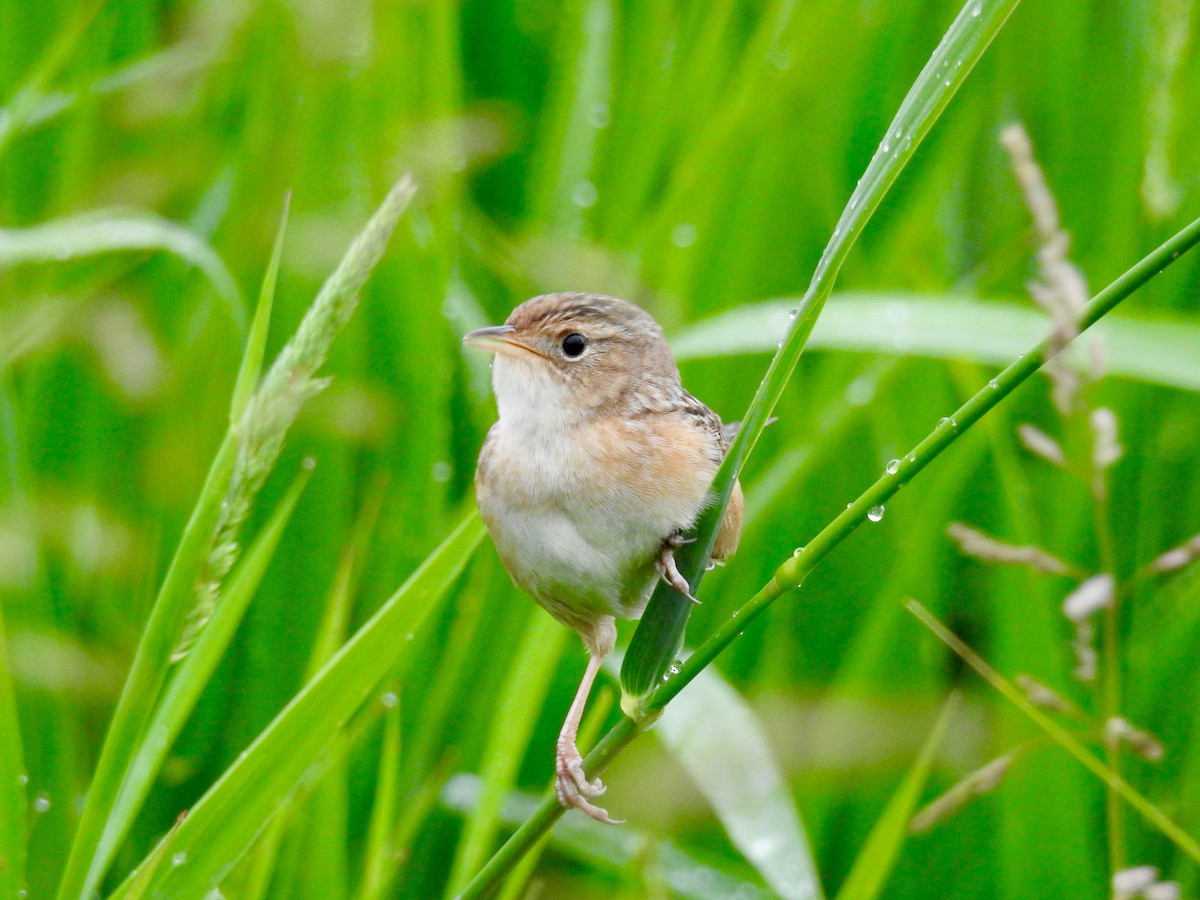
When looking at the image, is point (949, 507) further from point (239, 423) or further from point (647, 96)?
point (239, 423)

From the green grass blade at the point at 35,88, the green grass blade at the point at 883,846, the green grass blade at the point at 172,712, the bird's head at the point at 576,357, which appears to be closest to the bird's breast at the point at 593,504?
the bird's head at the point at 576,357

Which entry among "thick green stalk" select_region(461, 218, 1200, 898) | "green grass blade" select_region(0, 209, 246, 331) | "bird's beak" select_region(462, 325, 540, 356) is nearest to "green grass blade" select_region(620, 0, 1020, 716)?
"thick green stalk" select_region(461, 218, 1200, 898)

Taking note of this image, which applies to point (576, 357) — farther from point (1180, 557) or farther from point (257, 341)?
point (1180, 557)

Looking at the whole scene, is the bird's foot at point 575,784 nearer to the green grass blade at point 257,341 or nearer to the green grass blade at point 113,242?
the green grass blade at point 257,341

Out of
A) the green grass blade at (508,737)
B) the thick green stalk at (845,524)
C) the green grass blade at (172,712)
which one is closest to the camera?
the thick green stalk at (845,524)

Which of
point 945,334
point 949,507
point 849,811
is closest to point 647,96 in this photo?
point 945,334

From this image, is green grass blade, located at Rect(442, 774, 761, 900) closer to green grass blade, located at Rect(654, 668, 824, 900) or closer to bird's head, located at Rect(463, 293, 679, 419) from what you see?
green grass blade, located at Rect(654, 668, 824, 900)
